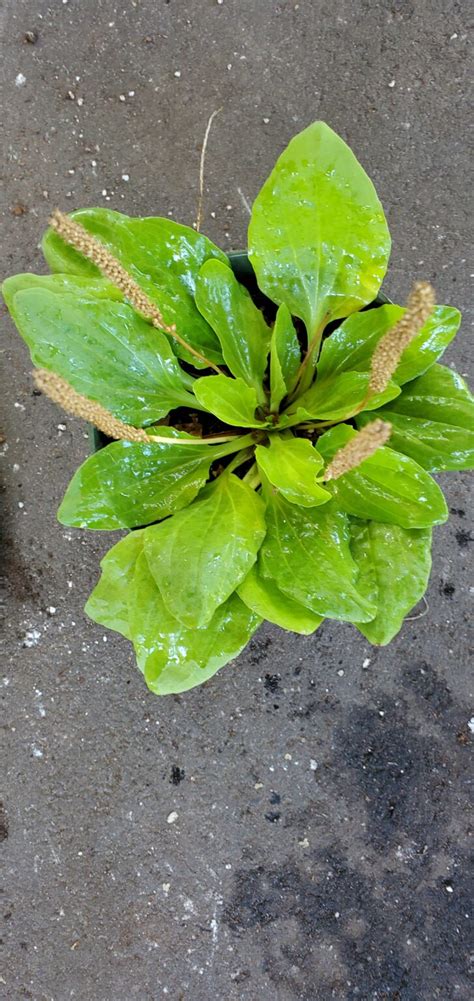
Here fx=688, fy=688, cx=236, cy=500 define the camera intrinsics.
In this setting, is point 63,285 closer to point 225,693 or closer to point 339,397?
point 339,397

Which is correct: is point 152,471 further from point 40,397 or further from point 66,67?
point 66,67

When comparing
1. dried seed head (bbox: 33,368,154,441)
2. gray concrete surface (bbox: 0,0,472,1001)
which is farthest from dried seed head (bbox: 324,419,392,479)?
gray concrete surface (bbox: 0,0,472,1001)

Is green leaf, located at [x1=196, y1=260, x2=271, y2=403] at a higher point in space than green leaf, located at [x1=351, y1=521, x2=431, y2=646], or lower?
higher

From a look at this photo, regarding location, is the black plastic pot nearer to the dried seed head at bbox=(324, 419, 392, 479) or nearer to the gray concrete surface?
the gray concrete surface

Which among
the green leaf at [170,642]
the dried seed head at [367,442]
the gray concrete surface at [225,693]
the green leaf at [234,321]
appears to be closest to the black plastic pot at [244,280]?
the green leaf at [234,321]

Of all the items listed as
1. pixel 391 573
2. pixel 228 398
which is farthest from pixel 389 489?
pixel 228 398

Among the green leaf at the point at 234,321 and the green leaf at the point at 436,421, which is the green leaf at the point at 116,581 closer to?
the green leaf at the point at 234,321
